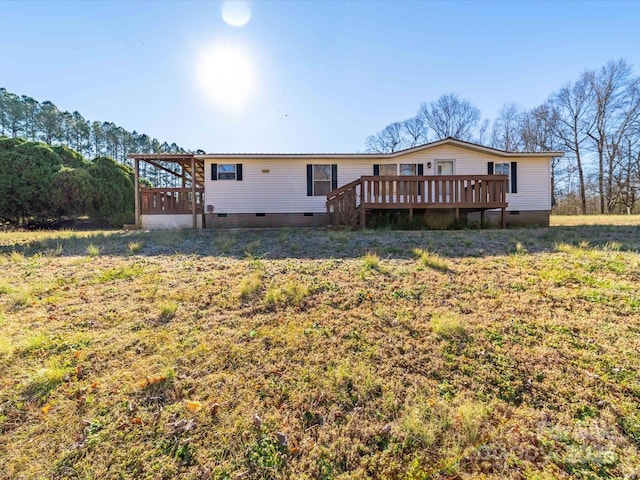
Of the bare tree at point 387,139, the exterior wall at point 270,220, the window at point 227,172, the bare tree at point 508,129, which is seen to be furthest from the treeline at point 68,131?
the bare tree at point 508,129

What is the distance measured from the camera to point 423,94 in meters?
33.8

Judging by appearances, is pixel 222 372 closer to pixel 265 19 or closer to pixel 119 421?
pixel 119 421

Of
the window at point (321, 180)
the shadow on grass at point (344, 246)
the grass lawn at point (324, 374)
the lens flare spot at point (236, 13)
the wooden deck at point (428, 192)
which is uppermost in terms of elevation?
the lens flare spot at point (236, 13)

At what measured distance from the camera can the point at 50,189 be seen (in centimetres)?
1688

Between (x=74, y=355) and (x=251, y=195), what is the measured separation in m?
10.6

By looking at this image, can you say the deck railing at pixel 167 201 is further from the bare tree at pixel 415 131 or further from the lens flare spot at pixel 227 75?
the bare tree at pixel 415 131

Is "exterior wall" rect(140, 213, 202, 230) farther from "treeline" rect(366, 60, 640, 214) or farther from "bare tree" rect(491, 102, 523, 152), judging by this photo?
"bare tree" rect(491, 102, 523, 152)

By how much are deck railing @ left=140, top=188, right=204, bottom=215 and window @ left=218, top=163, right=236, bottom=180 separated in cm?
101

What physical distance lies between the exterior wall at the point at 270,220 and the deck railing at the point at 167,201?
3.71ft

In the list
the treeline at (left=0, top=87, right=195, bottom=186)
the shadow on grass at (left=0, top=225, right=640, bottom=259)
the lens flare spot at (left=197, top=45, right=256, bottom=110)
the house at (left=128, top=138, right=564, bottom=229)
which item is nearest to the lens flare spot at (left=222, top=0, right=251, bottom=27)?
the lens flare spot at (left=197, top=45, right=256, bottom=110)

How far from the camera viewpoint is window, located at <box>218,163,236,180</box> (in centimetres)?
1283

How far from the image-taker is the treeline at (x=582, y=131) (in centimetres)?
2659

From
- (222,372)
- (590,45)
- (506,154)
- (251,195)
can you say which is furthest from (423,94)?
(222,372)

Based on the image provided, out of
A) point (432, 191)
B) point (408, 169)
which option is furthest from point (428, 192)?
point (408, 169)
